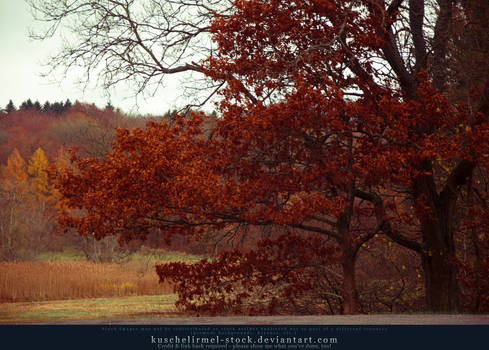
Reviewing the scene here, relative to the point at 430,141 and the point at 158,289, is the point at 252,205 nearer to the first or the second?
the point at 430,141

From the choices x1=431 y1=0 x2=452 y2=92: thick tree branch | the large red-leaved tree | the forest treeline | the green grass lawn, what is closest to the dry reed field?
the green grass lawn

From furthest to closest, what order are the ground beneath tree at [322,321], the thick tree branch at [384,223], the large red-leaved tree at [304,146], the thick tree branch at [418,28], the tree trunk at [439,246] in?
1. the thick tree branch at [418,28]
2. the tree trunk at [439,246]
3. the thick tree branch at [384,223]
4. the large red-leaved tree at [304,146]
5. the ground beneath tree at [322,321]

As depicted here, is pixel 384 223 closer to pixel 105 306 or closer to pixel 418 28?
pixel 418 28

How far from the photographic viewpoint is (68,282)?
55.7ft

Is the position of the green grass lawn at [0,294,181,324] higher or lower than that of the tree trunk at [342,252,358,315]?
lower

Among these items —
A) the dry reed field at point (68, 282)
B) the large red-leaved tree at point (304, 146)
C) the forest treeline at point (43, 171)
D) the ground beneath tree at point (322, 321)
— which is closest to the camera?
the ground beneath tree at point (322, 321)

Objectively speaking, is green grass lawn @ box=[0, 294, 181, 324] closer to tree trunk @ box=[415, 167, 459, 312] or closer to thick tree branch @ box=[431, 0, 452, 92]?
tree trunk @ box=[415, 167, 459, 312]

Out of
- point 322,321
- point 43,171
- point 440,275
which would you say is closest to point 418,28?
point 440,275

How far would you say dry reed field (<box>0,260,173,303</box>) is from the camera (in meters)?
16.2

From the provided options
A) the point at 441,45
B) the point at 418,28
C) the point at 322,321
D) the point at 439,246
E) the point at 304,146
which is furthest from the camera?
the point at 418,28

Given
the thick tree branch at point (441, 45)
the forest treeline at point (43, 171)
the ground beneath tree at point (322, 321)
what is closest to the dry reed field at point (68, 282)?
the forest treeline at point (43, 171)

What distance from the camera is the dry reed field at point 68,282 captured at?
1623 cm

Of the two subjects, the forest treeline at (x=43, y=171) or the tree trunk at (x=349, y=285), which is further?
the forest treeline at (x=43, y=171)

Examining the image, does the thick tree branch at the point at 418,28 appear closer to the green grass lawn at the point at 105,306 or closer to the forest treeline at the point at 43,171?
the forest treeline at the point at 43,171
